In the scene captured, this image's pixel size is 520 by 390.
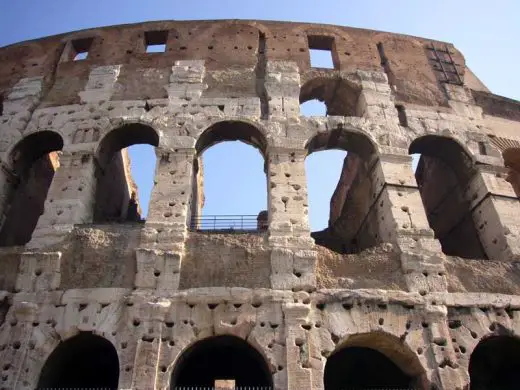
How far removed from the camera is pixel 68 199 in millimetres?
7805

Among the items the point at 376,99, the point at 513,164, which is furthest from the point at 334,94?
the point at 513,164

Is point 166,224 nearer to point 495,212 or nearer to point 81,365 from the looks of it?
point 81,365

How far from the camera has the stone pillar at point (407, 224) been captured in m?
7.06

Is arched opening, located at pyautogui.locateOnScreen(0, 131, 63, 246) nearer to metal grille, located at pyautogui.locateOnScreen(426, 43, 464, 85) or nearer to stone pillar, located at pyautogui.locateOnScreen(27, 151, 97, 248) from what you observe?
stone pillar, located at pyautogui.locateOnScreen(27, 151, 97, 248)

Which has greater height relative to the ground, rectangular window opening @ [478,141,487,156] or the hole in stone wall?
the hole in stone wall

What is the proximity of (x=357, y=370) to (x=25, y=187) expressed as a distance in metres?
7.92

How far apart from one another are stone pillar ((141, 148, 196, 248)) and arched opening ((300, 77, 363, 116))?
345cm

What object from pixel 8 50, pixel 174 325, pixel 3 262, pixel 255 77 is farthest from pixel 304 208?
pixel 8 50

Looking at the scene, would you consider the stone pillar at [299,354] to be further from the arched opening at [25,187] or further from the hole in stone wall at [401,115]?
the arched opening at [25,187]

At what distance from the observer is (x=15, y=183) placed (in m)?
8.85

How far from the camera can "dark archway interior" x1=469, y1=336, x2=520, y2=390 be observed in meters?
7.48

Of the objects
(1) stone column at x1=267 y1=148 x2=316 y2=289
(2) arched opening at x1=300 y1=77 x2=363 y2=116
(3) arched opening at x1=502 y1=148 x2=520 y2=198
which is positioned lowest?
(1) stone column at x1=267 y1=148 x2=316 y2=289

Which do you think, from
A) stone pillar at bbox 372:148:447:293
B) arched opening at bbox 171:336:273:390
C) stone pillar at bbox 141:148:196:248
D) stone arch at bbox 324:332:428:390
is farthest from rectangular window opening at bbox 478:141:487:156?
arched opening at bbox 171:336:273:390

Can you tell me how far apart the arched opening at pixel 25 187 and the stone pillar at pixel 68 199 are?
118 cm
